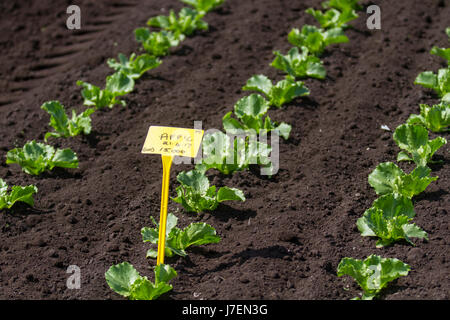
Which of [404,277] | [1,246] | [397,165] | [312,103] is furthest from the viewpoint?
[312,103]

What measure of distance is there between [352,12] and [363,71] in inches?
41.5

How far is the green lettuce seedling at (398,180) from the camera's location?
14.2 feet

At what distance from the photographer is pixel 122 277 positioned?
3.86m

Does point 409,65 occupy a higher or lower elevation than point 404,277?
higher

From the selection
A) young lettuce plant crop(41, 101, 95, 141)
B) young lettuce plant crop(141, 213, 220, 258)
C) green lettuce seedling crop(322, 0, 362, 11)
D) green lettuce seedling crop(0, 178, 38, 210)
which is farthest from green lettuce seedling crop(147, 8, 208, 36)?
young lettuce plant crop(141, 213, 220, 258)

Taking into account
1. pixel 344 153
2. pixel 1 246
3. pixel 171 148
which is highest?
pixel 171 148

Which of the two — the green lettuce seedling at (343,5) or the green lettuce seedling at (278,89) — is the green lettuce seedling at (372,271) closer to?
the green lettuce seedling at (278,89)

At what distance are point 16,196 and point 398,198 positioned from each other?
103 inches

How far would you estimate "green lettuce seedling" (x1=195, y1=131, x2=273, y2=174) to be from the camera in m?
4.79

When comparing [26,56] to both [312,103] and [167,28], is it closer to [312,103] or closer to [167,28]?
[167,28]

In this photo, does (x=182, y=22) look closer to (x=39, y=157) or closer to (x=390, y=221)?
(x=39, y=157)

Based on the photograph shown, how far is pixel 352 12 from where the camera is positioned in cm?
675

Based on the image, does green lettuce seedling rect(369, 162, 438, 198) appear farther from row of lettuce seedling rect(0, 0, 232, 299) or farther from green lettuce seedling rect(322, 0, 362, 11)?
green lettuce seedling rect(322, 0, 362, 11)
